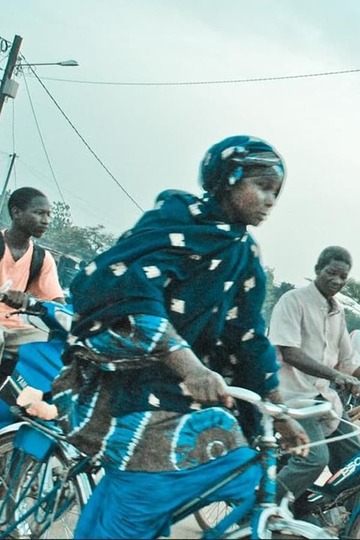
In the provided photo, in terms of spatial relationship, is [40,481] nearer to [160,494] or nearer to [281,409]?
[160,494]

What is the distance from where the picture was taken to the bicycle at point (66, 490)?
8.05ft

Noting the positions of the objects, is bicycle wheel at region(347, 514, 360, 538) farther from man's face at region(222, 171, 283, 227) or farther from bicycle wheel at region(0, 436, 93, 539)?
man's face at region(222, 171, 283, 227)

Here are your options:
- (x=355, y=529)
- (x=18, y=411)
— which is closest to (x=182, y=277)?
(x=18, y=411)

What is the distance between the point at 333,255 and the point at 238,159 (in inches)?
80.8

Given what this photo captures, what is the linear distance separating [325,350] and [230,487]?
7.08 feet

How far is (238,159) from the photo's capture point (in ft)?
8.63

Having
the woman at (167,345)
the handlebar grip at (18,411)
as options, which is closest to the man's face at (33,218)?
the handlebar grip at (18,411)

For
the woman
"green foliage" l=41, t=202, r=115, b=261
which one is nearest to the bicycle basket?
the woman

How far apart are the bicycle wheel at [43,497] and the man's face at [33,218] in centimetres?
137

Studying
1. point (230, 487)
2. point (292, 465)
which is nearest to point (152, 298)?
point (230, 487)

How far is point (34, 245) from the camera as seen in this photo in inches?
191

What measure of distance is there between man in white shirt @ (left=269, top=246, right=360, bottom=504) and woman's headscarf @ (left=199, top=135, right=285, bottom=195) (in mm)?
1898

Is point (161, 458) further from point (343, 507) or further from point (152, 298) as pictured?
Result: point (343, 507)

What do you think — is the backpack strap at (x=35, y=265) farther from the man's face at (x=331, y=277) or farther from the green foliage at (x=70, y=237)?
the green foliage at (x=70, y=237)
